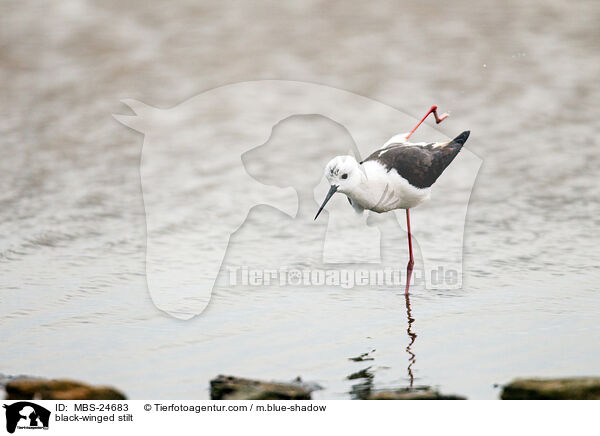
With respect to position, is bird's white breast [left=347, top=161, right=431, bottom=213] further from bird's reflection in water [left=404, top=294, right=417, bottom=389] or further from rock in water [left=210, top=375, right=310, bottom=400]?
rock in water [left=210, top=375, right=310, bottom=400]

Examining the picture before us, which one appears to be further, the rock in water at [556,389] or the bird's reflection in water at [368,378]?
the bird's reflection in water at [368,378]

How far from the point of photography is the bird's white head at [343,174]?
563 cm

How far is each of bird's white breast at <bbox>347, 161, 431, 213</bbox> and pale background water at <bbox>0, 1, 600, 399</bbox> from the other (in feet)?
2.29

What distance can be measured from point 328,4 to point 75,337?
7.42 meters

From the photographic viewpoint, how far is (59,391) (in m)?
4.38

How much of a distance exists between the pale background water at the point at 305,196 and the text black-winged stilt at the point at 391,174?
2.35 ft

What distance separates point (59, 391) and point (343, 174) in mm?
2175

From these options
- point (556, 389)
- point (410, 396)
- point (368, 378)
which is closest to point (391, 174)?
point (368, 378)

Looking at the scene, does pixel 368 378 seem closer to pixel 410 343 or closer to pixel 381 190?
pixel 410 343

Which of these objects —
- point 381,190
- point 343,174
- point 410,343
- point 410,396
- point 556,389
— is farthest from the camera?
point 381,190

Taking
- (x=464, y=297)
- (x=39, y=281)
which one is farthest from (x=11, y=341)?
(x=464, y=297)

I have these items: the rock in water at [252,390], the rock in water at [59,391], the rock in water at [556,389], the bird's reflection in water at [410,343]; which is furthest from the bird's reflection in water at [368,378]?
the rock in water at [59,391]

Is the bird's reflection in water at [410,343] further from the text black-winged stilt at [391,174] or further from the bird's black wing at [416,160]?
the bird's black wing at [416,160]
